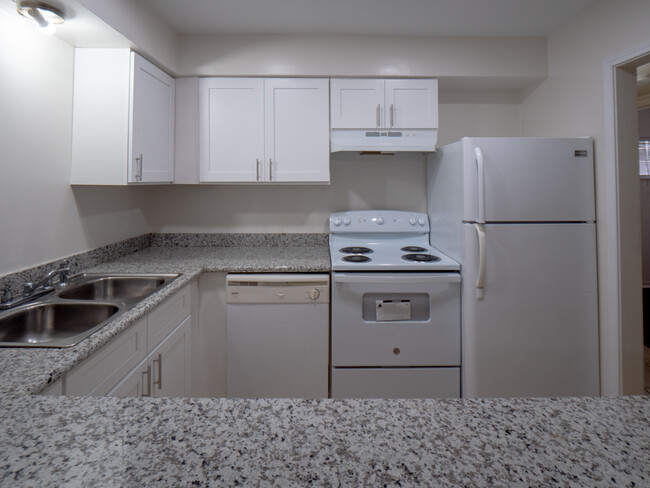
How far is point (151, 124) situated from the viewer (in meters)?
2.12

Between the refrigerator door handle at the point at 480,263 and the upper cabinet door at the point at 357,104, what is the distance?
3.17 ft

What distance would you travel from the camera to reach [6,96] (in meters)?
1.51

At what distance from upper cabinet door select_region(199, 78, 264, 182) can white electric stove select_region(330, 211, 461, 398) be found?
985 mm

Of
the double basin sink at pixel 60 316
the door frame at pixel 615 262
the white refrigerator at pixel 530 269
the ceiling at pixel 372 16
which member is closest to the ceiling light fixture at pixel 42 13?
the ceiling at pixel 372 16

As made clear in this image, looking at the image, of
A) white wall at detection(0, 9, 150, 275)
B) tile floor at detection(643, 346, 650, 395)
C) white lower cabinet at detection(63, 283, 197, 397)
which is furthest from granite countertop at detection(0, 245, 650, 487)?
tile floor at detection(643, 346, 650, 395)

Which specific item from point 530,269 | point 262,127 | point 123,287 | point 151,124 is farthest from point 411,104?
point 123,287

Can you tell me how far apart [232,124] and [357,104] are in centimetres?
85

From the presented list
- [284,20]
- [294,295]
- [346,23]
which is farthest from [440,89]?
[294,295]

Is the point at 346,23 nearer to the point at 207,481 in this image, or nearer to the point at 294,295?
the point at 294,295

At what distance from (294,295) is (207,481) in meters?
1.66

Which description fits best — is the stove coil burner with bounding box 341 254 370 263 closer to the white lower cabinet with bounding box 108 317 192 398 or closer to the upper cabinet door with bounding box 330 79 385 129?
the upper cabinet door with bounding box 330 79 385 129

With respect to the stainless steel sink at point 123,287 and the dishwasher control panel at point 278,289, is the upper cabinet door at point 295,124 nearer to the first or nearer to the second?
the dishwasher control panel at point 278,289

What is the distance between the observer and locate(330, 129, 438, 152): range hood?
2420mm

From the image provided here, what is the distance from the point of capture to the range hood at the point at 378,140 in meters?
2.42
